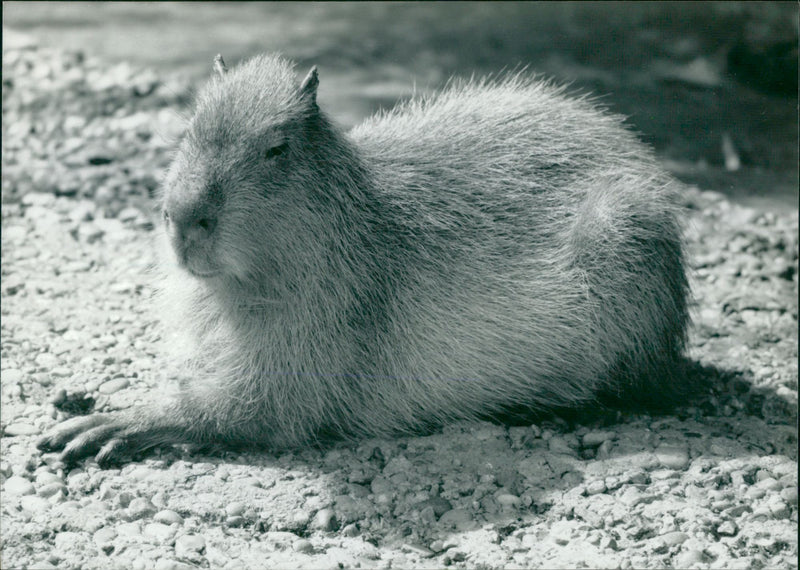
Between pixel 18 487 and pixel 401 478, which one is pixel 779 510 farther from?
pixel 18 487

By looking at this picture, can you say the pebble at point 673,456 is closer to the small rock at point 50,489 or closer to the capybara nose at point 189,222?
the capybara nose at point 189,222

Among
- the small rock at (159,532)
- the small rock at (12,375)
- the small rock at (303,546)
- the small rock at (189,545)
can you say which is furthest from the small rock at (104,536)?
the small rock at (12,375)

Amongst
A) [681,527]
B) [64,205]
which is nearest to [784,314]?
[681,527]

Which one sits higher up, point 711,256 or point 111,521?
point 711,256

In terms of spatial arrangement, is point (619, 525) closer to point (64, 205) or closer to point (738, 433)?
point (738, 433)

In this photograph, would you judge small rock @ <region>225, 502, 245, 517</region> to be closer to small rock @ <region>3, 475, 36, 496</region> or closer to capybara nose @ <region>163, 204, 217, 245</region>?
small rock @ <region>3, 475, 36, 496</region>
